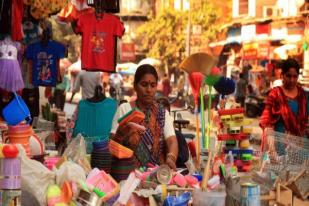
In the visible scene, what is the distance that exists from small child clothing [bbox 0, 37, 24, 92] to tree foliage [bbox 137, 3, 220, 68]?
3267cm

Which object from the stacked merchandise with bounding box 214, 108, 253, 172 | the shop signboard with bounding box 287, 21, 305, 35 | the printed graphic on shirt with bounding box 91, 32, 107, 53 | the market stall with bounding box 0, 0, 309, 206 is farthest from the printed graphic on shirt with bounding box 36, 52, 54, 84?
the shop signboard with bounding box 287, 21, 305, 35

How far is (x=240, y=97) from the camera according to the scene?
2473 centimetres

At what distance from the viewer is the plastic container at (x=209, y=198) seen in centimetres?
350

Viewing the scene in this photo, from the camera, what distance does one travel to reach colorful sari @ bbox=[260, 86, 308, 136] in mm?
5730

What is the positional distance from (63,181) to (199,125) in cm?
272

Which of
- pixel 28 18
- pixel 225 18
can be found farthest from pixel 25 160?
pixel 225 18

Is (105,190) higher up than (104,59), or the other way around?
(104,59)

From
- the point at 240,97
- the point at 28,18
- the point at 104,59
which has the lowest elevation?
the point at 240,97

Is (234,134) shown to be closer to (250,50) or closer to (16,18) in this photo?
(16,18)

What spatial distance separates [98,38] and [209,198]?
396 centimetres

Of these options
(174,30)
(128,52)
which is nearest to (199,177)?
(174,30)

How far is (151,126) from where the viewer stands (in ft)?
15.0

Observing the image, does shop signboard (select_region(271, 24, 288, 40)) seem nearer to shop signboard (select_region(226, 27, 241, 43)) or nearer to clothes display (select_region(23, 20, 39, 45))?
shop signboard (select_region(226, 27, 241, 43))

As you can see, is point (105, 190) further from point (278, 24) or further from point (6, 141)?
point (278, 24)
